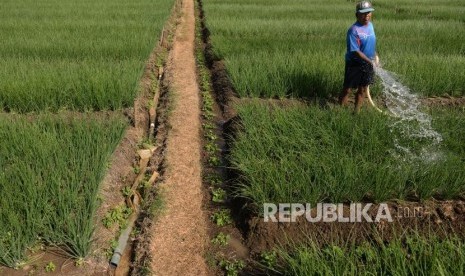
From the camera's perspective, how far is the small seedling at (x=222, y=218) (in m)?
3.29

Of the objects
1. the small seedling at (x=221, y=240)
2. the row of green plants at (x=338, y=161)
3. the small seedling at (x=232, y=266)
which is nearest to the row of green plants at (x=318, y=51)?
the row of green plants at (x=338, y=161)

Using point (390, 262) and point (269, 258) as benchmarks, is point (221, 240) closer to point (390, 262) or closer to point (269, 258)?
point (269, 258)

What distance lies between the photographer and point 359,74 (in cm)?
461

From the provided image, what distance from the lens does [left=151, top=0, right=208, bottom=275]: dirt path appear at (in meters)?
2.89

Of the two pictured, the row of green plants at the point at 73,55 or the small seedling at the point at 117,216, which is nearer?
the small seedling at the point at 117,216

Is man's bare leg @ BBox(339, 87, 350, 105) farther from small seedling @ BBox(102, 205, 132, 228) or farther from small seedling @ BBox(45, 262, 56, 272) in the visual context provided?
small seedling @ BBox(45, 262, 56, 272)

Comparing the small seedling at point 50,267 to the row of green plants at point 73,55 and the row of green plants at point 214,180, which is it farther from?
the row of green plants at point 73,55

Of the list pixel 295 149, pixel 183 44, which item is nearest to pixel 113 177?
pixel 295 149

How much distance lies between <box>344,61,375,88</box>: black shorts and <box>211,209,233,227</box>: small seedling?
237 cm

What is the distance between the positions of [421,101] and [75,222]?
470 cm

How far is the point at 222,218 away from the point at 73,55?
189 inches

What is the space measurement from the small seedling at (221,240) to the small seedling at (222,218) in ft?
0.58

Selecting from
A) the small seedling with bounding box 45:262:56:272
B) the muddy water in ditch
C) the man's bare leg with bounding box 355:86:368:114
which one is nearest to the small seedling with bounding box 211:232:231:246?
the small seedling with bounding box 45:262:56:272

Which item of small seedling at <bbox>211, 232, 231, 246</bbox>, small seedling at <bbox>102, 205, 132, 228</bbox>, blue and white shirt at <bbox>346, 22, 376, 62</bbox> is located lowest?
small seedling at <bbox>211, 232, 231, 246</bbox>
